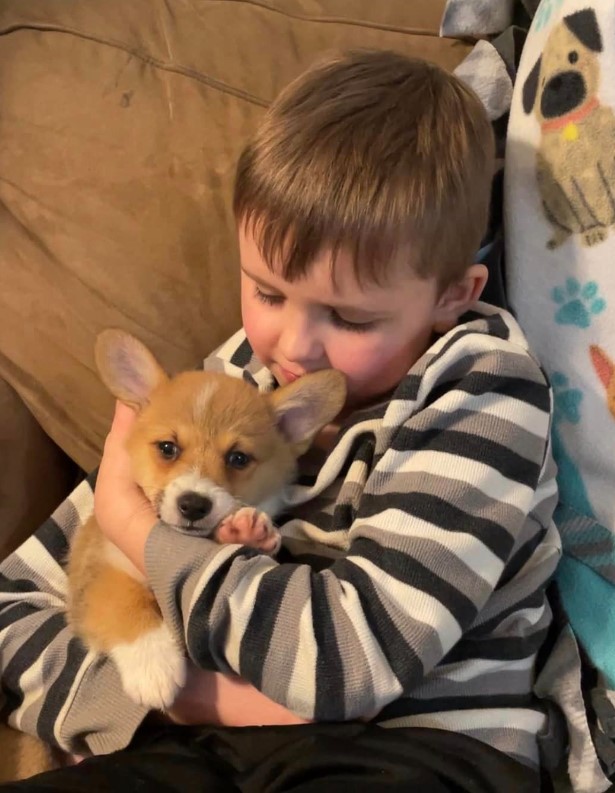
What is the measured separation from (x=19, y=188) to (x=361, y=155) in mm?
716

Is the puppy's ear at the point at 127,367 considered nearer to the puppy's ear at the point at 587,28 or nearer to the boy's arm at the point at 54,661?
the boy's arm at the point at 54,661

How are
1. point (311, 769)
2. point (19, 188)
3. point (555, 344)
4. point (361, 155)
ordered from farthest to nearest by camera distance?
1. point (19, 188)
2. point (555, 344)
3. point (361, 155)
4. point (311, 769)

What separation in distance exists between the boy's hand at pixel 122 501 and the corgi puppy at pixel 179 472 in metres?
0.02

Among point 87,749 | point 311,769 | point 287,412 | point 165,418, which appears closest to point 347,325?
point 287,412

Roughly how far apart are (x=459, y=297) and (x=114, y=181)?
2.19ft

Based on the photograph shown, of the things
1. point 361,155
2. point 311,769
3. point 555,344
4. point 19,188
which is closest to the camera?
point 311,769

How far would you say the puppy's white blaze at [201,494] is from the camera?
3.58 ft

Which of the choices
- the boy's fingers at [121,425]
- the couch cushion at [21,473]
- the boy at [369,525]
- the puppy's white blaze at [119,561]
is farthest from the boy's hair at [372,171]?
the couch cushion at [21,473]

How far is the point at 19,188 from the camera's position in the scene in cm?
150

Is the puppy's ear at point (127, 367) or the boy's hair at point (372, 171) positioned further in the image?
the puppy's ear at point (127, 367)

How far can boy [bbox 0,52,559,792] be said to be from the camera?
979 millimetres

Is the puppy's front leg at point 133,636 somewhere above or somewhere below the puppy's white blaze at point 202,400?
below

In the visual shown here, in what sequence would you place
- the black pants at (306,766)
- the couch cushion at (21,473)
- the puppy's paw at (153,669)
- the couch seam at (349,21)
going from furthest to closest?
the couch seam at (349,21) → the couch cushion at (21,473) → the puppy's paw at (153,669) → the black pants at (306,766)

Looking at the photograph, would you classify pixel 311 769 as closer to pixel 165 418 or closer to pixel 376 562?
pixel 376 562
